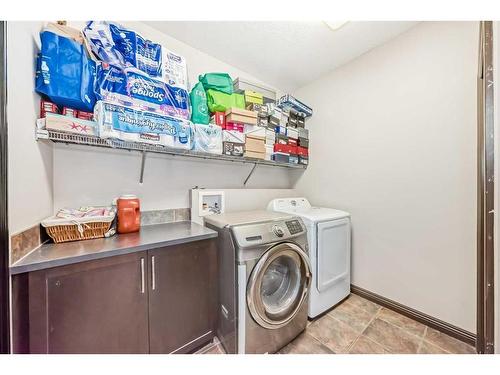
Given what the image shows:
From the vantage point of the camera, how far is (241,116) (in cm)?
180

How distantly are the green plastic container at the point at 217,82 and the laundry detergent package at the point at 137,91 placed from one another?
1.14ft

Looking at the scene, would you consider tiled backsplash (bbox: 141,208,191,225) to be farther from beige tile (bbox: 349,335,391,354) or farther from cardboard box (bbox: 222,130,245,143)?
beige tile (bbox: 349,335,391,354)

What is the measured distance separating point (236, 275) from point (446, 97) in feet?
7.17

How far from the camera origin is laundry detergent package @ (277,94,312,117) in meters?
2.31

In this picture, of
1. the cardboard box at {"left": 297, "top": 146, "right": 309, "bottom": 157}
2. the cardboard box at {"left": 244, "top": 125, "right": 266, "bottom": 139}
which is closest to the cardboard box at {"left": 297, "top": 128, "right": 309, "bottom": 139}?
the cardboard box at {"left": 297, "top": 146, "right": 309, "bottom": 157}

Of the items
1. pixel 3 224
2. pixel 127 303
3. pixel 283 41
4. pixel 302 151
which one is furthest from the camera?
pixel 302 151

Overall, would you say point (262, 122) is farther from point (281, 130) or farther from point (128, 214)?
point (128, 214)

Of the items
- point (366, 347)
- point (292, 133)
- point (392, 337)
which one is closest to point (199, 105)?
point (292, 133)

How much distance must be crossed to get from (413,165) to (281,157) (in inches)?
49.2

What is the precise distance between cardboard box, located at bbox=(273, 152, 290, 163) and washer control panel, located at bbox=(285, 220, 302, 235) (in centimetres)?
88
